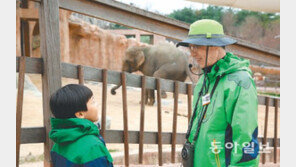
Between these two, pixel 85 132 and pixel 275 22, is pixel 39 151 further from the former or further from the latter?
pixel 275 22

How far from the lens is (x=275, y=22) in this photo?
21.2 metres

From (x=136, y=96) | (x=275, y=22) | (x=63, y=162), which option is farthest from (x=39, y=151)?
(x=275, y=22)

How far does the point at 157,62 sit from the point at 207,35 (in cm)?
932

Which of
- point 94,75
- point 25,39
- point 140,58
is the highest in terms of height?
point 25,39

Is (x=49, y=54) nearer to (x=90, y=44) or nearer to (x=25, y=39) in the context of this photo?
(x=25, y=39)

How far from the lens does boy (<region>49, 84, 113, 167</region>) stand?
1200mm

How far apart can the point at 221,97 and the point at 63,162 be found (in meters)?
0.63

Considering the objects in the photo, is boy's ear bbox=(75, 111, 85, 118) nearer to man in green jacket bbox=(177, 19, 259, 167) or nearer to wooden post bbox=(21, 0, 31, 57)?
man in green jacket bbox=(177, 19, 259, 167)

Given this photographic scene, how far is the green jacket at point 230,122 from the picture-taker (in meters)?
1.26

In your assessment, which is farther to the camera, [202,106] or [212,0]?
[212,0]

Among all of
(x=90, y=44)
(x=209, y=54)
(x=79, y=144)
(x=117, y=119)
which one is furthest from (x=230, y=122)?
(x=90, y=44)

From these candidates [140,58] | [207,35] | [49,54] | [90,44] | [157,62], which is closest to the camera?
[207,35]

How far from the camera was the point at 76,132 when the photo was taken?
122 centimetres

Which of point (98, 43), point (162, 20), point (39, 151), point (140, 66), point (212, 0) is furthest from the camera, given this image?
point (98, 43)
